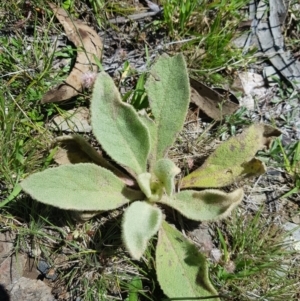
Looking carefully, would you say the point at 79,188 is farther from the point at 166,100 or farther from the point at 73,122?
the point at 166,100

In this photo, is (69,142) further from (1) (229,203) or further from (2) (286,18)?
(2) (286,18)

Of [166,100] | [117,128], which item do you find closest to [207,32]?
[166,100]

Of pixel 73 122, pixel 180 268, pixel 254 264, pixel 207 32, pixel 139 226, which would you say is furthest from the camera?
pixel 207 32

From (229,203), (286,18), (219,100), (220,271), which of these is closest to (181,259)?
(220,271)

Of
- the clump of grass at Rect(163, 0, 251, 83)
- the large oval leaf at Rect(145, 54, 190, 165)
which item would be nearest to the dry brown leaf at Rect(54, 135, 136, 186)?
the large oval leaf at Rect(145, 54, 190, 165)

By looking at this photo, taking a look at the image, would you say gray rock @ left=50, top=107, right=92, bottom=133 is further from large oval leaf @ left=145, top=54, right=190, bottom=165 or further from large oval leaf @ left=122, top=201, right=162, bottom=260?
large oval leaf @ left=122, top=201, right=162, bottom=260
